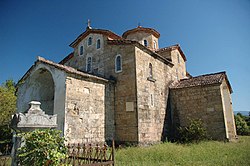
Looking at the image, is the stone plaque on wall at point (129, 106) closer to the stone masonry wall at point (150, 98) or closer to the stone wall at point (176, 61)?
the stone masonry wall at point (150, 98)

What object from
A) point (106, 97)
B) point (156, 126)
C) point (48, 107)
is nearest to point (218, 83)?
point (156, 126)

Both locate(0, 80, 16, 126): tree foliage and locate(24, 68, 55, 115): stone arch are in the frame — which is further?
locate(0, 80, 16, 126): tree foliage

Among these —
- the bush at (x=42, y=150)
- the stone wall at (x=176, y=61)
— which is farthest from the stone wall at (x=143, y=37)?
A: the bush at (x=42, y=150)

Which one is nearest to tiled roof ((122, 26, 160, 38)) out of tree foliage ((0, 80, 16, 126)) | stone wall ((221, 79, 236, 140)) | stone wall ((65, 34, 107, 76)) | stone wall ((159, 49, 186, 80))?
stone wall ((159, 49, 186, 80))

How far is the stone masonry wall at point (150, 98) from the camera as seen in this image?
11703 millimetres

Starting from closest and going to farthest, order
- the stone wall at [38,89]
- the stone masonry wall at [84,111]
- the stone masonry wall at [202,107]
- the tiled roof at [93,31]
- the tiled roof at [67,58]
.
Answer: the stone masonry wall at [84,111] → the stone wall at [38,89] → the stone masonry wall at [202,107] → the tiled roof at [93,31] → the tiled roof at [67,58]

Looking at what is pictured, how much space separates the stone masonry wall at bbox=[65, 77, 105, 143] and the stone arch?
11.6 ft

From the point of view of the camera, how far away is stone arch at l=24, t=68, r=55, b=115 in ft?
42.2

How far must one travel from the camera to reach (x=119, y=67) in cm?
1284

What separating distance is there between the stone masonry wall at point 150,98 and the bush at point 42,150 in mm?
7304

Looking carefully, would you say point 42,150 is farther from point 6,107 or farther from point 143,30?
point 143,30

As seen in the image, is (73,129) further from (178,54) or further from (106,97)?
(178,54)

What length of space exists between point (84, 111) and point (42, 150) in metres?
6.23

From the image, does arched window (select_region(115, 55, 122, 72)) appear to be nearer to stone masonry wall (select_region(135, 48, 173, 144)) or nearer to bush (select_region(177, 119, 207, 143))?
stone masonry wall (select_region(135, 48, 173, 144))
